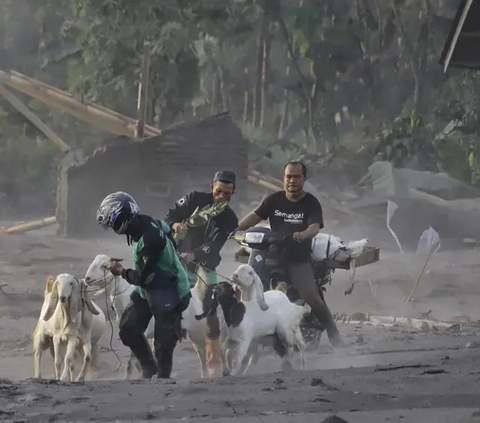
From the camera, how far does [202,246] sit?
9.62 metres

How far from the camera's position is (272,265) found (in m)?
10.3

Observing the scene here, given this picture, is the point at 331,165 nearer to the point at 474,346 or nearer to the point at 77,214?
the point at 77,214

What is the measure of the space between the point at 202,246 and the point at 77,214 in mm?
15615

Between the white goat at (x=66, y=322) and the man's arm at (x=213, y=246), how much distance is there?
103 cm

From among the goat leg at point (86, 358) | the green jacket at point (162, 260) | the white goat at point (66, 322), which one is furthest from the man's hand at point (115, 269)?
the goat leg at point (86, 358)

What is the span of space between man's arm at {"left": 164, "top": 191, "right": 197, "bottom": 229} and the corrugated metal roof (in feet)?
11.3

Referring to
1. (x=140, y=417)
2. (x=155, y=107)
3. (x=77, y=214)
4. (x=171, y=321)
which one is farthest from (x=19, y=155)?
(x=140, y=417)

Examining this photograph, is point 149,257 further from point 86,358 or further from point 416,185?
point 416,185

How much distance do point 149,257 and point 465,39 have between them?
16.7 feet

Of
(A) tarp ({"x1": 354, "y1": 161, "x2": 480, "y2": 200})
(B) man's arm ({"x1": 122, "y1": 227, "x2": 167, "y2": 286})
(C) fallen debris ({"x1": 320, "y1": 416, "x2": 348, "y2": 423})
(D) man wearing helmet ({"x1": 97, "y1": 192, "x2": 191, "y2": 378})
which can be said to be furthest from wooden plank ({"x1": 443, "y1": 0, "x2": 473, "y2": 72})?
(A) tarp ({"x1": 354, "y1": 161, "x2": 480, "y2": 200})

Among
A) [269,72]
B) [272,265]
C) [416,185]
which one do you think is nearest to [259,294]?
[272,265]

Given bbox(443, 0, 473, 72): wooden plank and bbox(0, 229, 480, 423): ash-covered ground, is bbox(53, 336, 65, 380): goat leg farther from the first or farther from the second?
bbox(443, 0, 473, 72): wooden plank

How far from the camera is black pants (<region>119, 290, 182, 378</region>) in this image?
27.3ft

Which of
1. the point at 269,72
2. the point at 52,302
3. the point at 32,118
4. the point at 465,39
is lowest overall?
the point at 52,302
